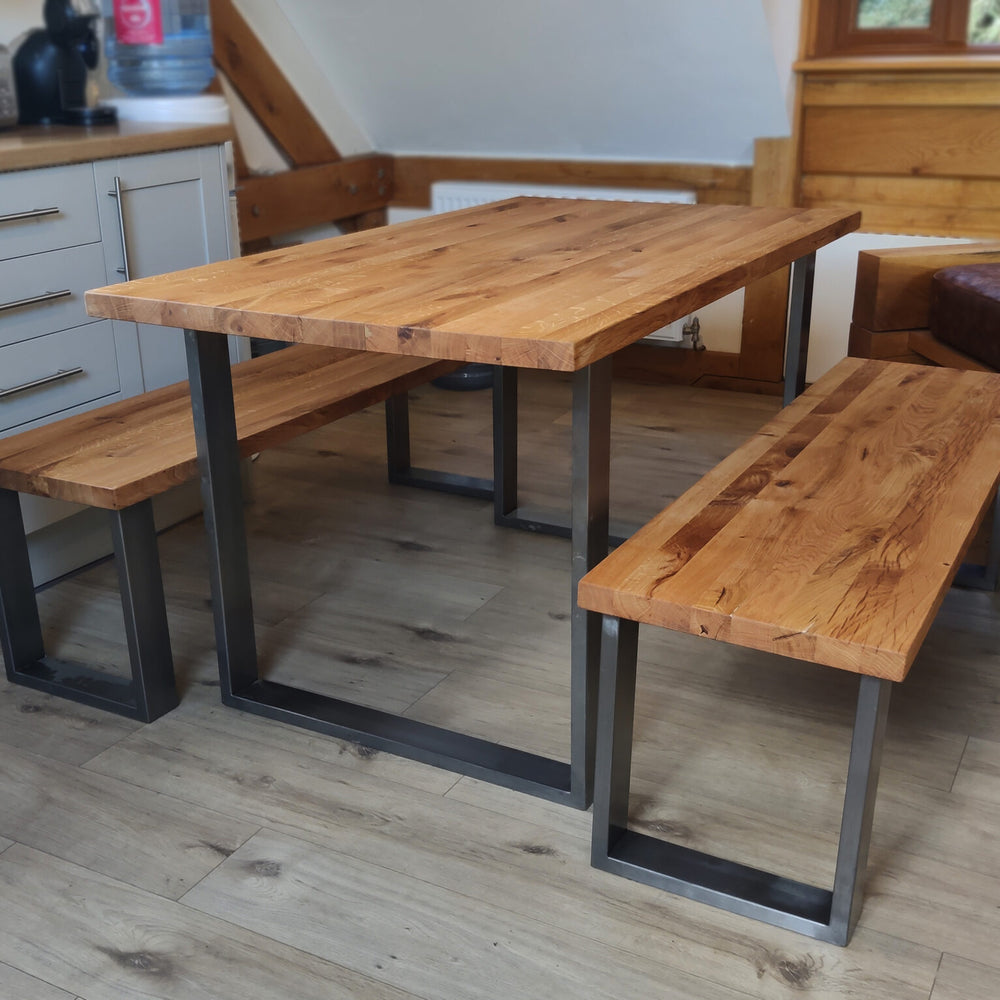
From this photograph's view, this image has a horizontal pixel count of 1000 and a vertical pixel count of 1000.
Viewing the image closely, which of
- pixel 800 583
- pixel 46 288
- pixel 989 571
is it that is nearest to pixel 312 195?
pixel 46 288

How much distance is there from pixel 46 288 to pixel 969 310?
2.06m

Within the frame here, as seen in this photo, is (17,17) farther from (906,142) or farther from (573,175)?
(906,142)

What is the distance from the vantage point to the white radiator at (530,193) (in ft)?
12.1

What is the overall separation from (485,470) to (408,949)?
1774 mm

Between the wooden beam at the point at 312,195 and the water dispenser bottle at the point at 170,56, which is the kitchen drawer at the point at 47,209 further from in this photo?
the wooden beam at the point at 312,195

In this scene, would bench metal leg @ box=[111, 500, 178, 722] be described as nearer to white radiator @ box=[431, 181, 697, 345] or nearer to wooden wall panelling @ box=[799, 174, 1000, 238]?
white radiator @ box=[431, 181, 697, 345]

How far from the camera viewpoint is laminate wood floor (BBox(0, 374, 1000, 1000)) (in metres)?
1.40

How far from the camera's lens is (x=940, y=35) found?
11.1 feet

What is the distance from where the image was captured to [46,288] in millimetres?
2348

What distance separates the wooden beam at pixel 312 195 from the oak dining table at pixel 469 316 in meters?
1.34

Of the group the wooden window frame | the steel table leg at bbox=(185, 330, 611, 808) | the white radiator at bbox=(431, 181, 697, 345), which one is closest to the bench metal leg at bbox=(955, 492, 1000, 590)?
the steel table leg at bbox=(185, 330, 611, 808)

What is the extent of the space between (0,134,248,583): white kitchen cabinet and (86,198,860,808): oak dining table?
0.66 meters

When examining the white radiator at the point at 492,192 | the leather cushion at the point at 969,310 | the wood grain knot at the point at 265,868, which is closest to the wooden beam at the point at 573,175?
the white radiator at the point at 492,192

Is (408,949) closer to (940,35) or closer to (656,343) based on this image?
(656,343)
